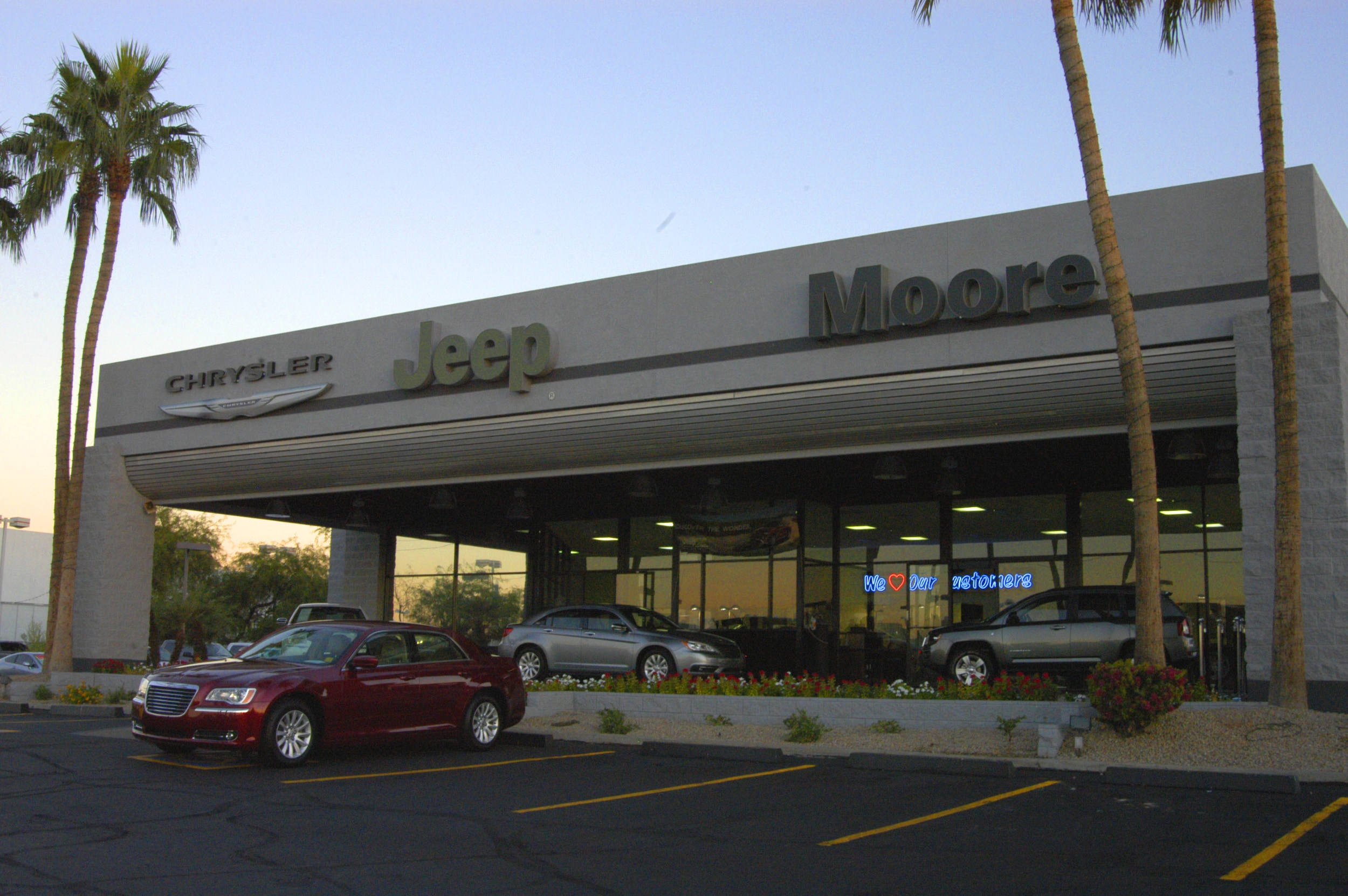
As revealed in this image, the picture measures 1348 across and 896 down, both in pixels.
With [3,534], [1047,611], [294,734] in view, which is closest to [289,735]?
[294,734]

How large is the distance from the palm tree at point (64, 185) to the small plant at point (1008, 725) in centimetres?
1823

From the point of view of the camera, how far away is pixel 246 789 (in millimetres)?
10383

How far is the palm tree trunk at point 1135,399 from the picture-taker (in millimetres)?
12930

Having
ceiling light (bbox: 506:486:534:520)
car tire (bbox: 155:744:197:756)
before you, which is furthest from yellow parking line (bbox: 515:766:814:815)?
ceiling light (bbox: 506:486:534:520)

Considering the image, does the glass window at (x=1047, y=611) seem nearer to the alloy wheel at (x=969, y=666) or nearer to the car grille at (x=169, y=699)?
the alloy wheel at (x=969, y=666)

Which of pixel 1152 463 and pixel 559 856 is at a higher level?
pixel 1152 463

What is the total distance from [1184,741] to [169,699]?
10.4 m

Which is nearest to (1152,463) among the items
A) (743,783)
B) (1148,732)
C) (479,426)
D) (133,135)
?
(1148,732)

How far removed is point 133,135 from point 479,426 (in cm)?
947

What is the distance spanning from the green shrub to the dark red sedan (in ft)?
22.8

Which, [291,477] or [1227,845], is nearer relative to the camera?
[1227,845]

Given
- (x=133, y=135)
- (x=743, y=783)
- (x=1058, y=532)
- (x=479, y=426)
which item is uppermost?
(x=133, y=135)

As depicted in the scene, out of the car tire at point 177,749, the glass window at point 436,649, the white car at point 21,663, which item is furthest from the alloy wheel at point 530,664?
the white car at point 21,663

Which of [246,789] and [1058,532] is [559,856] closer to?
[246,789]
